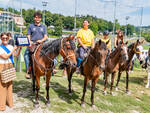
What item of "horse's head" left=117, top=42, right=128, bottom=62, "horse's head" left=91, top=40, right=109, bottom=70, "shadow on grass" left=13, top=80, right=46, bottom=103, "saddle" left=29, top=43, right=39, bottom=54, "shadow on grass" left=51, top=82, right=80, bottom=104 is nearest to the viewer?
"horse's head" left=91, top=40, right=109, bottom=70

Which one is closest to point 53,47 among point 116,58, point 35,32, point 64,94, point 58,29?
point 35,32

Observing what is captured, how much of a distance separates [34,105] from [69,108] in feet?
4.02

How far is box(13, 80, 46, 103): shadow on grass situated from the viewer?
17.1 ft

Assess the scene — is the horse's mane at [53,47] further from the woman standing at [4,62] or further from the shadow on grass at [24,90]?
the shadow on grass at [24,90]

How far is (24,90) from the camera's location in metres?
5.73

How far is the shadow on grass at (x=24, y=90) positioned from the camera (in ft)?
17.1

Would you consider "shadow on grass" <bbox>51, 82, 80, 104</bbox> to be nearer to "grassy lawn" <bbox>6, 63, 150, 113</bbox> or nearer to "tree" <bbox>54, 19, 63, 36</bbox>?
"grassy lawn" <bbox>6, 63, 150, 113</bbox>

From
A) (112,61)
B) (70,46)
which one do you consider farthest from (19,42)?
(112,61)

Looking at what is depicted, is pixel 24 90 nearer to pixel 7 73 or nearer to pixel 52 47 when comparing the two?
pixel 7 73

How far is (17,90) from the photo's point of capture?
5656 millimetres

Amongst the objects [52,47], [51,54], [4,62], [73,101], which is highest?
[52,47]

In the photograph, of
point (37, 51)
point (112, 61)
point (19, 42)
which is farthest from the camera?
point (112, 61)

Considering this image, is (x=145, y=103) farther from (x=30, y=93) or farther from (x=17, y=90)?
(x=17, y=90)

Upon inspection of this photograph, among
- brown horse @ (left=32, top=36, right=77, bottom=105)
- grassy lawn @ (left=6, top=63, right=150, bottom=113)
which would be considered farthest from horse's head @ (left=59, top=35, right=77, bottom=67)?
grassy lawn @ (left=6, top=63, right=150, bottom=113)
